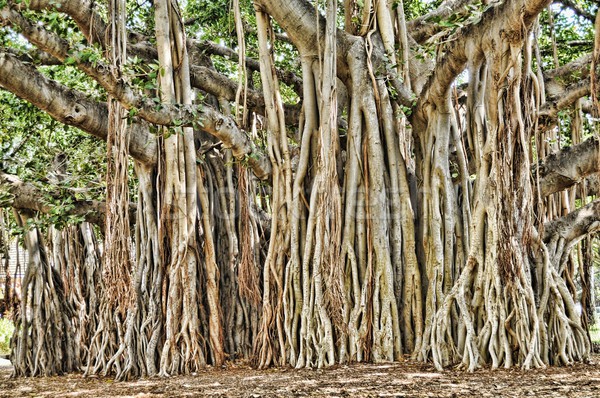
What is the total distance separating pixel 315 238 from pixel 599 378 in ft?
7.19

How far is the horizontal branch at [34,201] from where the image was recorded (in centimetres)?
593

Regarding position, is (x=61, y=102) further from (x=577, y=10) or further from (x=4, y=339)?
(x=4, y=339)

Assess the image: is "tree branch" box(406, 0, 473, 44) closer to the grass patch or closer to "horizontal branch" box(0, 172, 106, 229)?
"horizontal branch" box(0, 172, 106, 229)

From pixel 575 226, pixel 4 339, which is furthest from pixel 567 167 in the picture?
pixel 4 339

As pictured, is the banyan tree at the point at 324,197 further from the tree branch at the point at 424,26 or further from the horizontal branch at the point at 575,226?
the tree branch at the point at 424,26

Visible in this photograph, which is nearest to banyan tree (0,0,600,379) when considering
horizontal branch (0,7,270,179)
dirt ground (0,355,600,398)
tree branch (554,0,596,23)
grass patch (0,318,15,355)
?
horizontal branch (0,7,270,179)

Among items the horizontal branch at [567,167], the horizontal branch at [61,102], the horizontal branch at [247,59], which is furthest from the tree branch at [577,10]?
the horizontal branch at [61,102]

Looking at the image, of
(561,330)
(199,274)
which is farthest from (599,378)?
(199,274)

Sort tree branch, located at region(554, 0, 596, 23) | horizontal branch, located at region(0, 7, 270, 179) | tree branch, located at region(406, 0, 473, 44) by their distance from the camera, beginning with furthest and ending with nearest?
tree branch, located at region(554, 0, 596, 23)
tree branch, located at region(406, 0, 473, 44)
horizontal branch, located at region(0, 7, 270, 179)

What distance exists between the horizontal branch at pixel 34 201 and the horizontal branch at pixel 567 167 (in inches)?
149

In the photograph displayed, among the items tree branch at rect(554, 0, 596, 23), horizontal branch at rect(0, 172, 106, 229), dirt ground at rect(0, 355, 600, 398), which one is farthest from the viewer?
tree branch at rect(554, 0, 596, 23)

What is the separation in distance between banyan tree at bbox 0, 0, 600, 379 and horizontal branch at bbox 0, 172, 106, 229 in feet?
0.06

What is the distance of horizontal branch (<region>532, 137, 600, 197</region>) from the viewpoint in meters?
5.12

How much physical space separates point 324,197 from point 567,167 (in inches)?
74.7
